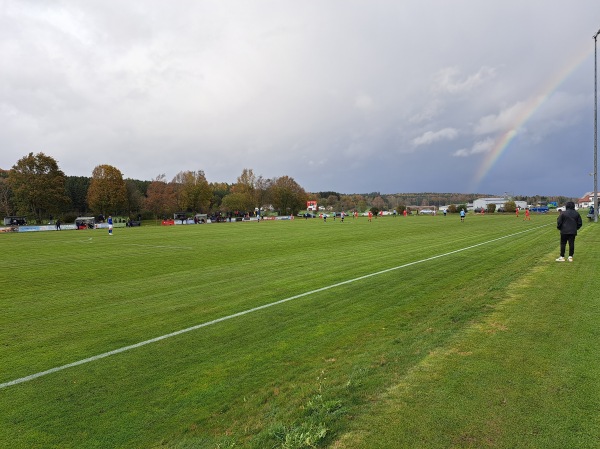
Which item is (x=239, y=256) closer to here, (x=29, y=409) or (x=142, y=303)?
(x=142, y=303)

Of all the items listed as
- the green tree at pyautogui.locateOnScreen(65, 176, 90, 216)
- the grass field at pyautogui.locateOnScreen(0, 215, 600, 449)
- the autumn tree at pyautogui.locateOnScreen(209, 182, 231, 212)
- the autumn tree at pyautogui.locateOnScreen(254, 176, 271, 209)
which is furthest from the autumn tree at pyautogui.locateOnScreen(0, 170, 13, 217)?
the grass field at pyautogui.locateOnScreen(0, 215, 600, 449)

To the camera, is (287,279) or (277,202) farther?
(277,202)

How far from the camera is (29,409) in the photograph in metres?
4.40

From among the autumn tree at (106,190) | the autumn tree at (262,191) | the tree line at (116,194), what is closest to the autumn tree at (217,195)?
the tree line at (116,194)

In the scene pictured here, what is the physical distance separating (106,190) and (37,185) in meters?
12.8

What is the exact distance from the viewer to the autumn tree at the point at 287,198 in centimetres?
11438

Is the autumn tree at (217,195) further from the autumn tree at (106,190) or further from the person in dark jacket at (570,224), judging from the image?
the person in dark jacket at (570,224)

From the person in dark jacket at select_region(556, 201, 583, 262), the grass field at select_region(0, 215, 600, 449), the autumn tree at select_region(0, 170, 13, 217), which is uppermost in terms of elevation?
the autumn tree at select_region(0, 170, 13, 217)

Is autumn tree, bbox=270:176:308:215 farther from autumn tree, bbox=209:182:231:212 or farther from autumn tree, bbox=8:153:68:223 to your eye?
autumn tree, bbox=8:153:68:223

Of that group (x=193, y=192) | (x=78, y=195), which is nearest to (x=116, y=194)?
(x=193, y=192)

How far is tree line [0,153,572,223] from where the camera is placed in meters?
71.0

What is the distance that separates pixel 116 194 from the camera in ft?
268

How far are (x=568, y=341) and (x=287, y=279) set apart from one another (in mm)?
7786

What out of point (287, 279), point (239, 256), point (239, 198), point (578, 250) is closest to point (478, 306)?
point (287, 279)
